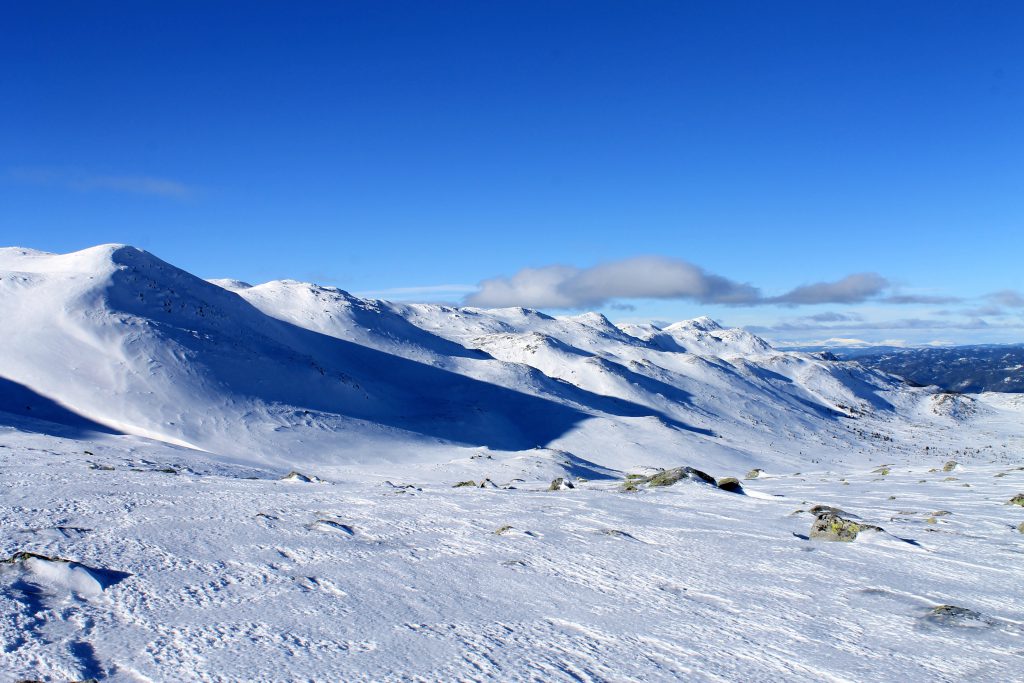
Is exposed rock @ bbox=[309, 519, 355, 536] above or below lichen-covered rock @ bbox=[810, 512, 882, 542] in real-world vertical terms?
above

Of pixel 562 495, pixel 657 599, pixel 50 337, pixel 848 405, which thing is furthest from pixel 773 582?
pixel 848 405

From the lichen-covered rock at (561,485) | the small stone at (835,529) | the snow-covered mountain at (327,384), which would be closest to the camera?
the small stone at (835,529)

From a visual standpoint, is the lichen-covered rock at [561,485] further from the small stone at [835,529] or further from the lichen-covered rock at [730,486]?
the small stone at [835,529]

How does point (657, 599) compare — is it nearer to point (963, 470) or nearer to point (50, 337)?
point (963, 470)

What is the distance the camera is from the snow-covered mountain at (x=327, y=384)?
37594mm

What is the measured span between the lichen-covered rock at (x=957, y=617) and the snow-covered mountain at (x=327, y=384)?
2899 cm

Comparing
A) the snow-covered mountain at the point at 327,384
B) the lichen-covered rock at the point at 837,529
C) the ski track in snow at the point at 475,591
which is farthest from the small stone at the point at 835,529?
the snow-covered mountain at the point at 327,384

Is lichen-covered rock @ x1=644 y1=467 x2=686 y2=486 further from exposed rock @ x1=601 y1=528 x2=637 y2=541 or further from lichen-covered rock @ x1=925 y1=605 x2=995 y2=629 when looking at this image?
lichen-covered rock @ x1=925 y1=605 x2=995 y2=629

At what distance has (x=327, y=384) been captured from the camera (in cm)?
4959

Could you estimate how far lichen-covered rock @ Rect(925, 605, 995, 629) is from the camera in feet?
24.5

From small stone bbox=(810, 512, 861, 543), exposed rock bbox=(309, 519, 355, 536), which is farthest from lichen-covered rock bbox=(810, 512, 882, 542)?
exposed rock bbox=(309, 519, 355, 536)

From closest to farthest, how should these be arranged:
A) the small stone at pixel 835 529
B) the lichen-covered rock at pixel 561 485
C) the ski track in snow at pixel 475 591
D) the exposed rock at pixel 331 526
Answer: the ski track in snow at pixel 475 591 < the exposed rock at pixel 331 526 < the small stone at pixel 835 529 < the lichen-covered rock at pixel 561 485

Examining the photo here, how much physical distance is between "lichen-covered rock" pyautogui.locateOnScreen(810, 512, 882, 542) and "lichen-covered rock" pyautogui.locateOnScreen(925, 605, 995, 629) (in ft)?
11.6

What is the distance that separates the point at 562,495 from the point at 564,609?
8446 mm
